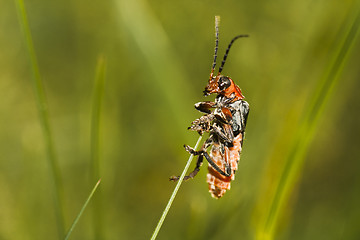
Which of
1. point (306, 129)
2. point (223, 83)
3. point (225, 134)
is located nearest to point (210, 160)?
point (225, 134)

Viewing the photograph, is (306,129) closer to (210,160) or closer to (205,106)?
(210,160)

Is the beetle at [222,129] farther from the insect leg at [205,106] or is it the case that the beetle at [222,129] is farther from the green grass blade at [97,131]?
the green grass blade at [97,131]

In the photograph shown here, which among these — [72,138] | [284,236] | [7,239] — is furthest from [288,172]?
[72,138]

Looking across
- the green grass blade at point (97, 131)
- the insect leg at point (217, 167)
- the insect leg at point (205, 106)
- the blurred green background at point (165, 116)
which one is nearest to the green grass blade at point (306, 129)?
the blurred green background at point (165, 116)

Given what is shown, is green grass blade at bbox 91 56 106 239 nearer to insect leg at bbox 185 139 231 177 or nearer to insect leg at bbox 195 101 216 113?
insect leg at bbox 185 139 231 177


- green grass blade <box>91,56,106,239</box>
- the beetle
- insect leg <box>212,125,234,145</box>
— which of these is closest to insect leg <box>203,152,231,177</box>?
the beetle
